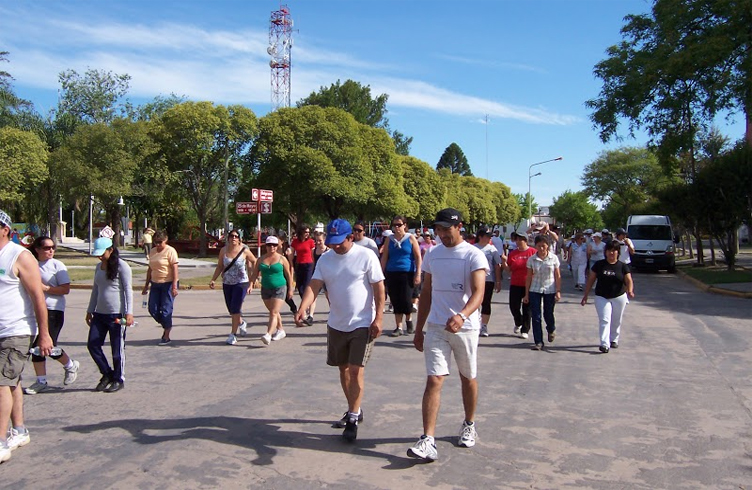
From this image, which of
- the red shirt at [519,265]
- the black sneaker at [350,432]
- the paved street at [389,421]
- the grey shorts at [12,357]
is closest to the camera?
the paved street at [389,421]

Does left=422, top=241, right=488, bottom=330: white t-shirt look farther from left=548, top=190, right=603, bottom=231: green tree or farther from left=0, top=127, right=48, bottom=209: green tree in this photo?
left=548, top=190, right=603, bottom=231: green tree

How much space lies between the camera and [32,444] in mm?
5039

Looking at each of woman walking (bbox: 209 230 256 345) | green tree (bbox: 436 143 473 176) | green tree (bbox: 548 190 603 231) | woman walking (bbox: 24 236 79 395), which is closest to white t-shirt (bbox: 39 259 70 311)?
woman walking (bbox: 24 236 79 395)

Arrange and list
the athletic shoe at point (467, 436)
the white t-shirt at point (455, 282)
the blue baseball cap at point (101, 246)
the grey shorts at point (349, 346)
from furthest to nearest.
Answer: the blue baseball cap at point (101, 246)
the grey shorts at point (349, 346)
the athletic shoe at point (467, 436)
the white t-shirt at point (455, 282)

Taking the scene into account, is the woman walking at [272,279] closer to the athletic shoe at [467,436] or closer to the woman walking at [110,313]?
the woman walking at [110,313]

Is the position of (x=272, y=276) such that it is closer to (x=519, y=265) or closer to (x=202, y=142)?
(x=519, y=265)

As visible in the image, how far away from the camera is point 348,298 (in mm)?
5207

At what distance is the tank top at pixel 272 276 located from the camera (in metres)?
9.26

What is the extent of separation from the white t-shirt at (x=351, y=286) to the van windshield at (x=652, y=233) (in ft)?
79.6

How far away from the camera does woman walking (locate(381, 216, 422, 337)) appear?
9.93 m

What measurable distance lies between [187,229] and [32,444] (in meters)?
56.7

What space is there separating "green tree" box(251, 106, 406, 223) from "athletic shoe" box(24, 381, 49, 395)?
30.7 meters

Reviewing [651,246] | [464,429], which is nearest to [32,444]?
[464,429]

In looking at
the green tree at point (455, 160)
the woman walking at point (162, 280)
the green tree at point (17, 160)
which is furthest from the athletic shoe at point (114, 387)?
the green tree at point (455, 160)
